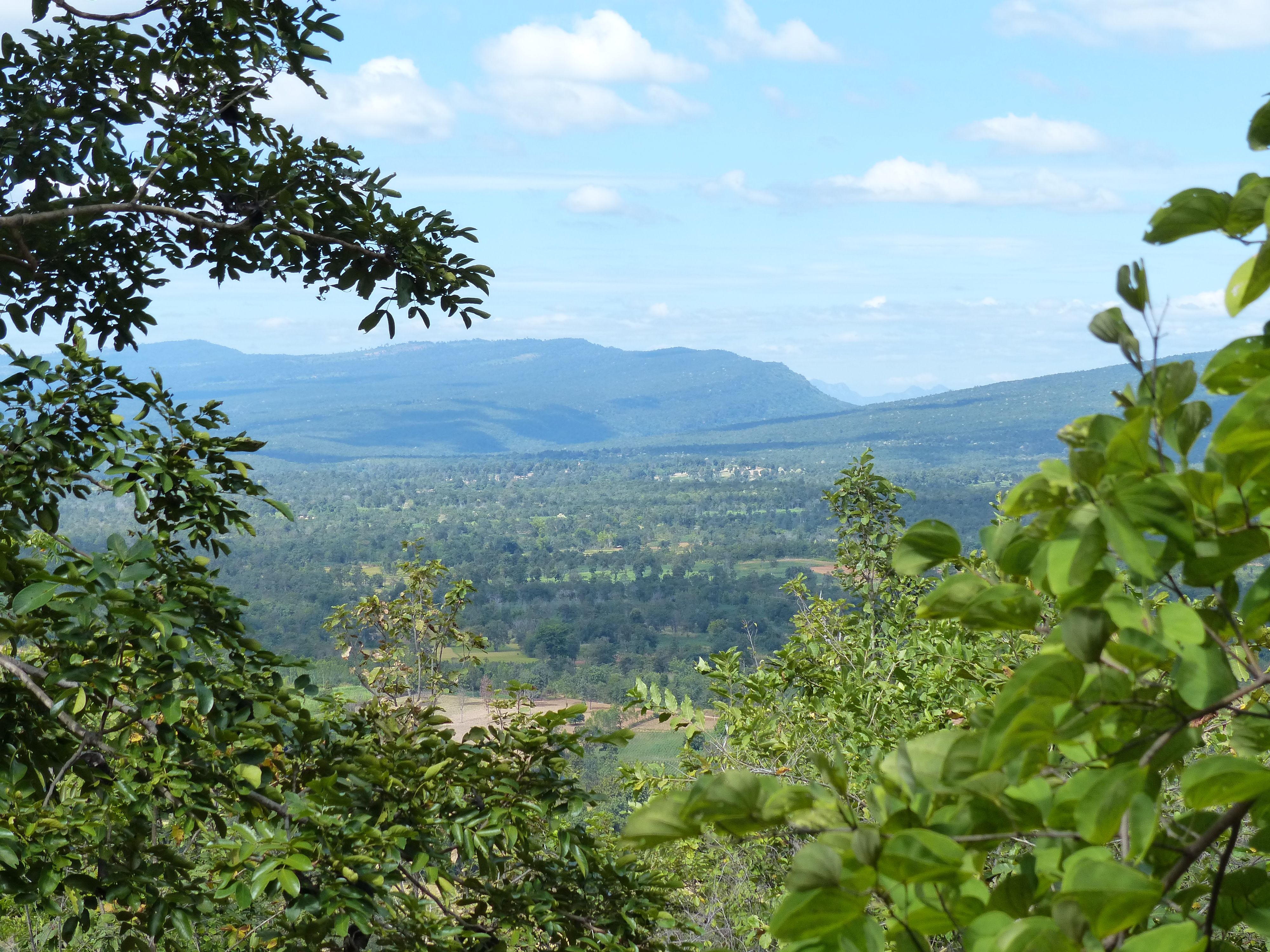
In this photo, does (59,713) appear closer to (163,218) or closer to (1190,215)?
(163,218)

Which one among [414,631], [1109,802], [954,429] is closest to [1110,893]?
[1109,802]

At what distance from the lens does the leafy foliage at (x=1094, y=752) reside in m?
0.64

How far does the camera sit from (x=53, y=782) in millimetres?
2578

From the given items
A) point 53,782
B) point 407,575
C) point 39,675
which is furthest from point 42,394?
point 407,575

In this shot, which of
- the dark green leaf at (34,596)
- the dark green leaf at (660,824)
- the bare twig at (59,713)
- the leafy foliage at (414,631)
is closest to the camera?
the dark green leaf at (660,824)

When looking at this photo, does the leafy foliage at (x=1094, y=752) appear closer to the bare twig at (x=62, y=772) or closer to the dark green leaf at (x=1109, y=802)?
the dark green leaf at (x=1109, y=802)

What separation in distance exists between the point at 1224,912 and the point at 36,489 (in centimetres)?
313

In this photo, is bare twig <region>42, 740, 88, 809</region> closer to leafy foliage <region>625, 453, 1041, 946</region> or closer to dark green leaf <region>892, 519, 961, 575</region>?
leafy foliage <region>625, 453, 1041, 946</region>

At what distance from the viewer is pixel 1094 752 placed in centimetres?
76

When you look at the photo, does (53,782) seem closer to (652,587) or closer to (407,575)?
(407,575)

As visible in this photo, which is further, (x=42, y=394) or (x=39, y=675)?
(x=42, y=394)

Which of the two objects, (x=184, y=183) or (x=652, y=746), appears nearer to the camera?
(x=184, y=183)

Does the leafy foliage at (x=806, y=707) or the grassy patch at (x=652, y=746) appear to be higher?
the leafy foliage at (x=806, y=707)

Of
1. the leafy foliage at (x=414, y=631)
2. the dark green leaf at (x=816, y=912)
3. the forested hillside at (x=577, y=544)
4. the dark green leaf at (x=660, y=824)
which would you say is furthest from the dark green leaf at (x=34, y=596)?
the forested hillside at (x=577, y=544)
